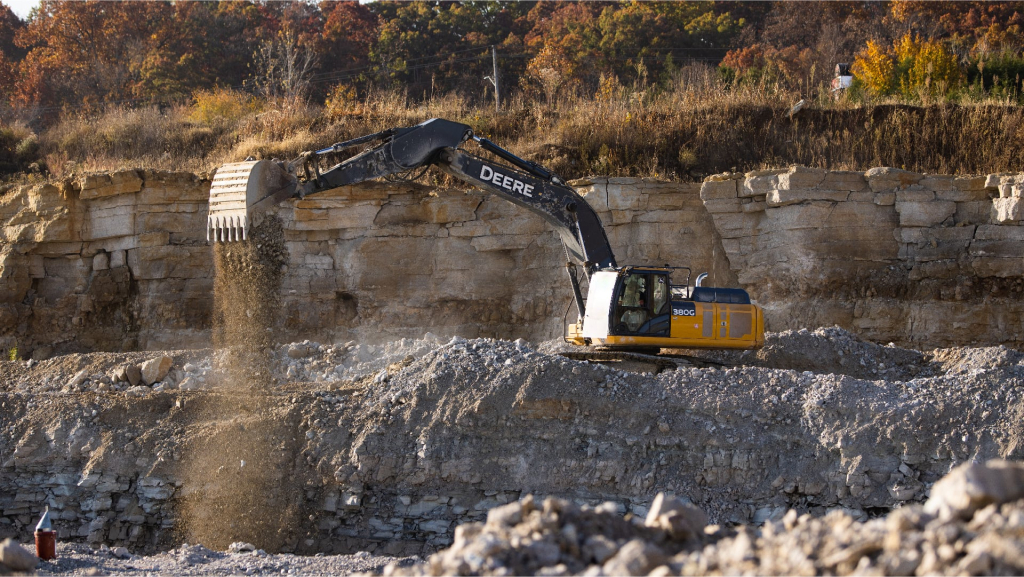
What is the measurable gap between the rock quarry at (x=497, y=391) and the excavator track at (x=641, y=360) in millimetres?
177

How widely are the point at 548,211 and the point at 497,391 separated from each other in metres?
2.50

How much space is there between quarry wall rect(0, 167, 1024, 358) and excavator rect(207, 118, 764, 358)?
4135 mm

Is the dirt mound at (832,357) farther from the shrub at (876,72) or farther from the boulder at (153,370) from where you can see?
the shrub at (876,72)

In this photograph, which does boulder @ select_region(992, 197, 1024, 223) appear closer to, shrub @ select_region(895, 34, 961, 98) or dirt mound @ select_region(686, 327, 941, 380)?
dirt mound @ select_region(686, 327, 941, 380)

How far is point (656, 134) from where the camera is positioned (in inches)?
680

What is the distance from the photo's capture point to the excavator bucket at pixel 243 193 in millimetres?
9984

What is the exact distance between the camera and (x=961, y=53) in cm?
2369

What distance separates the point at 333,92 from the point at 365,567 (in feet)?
66.2

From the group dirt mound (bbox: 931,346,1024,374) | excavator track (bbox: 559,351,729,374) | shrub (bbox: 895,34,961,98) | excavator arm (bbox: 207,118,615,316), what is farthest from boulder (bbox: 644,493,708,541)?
shrub (bbox: 895,34,961,98)

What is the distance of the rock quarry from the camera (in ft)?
18.4

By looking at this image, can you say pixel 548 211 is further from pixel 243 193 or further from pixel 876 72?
pixel 876 72

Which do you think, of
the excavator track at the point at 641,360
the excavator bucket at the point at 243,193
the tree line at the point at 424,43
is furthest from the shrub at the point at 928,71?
the excavator bucket at the point at 243,193

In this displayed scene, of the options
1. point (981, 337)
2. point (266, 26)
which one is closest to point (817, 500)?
point (981, 337)

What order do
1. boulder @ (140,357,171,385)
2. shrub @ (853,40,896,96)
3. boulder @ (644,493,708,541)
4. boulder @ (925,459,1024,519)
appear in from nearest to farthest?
boulder @ (925,459,1024,519), boulder @ (644,493,708,541), boulder @ (140,357,171,385), shrub @ (853,40,896,96)
